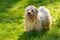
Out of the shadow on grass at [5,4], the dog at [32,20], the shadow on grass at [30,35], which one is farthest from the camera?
the shadow on grass at [5,4]

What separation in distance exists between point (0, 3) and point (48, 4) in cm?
194

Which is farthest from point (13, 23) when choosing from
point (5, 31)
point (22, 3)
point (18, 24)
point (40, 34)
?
point (22, 3)

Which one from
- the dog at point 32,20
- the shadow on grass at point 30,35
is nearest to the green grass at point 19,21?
the shadow on grass at point 30,35

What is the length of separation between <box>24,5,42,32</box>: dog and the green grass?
0.20 metres

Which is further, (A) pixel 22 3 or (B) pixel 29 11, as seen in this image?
(A) pixel 22 3

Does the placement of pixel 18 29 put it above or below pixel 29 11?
below

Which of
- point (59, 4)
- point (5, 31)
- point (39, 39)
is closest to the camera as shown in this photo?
point (39, 39)

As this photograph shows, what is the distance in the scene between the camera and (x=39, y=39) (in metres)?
7.49

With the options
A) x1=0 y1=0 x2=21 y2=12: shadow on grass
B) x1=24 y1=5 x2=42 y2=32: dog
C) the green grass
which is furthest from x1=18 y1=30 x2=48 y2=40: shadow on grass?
x1=0 y1=0 x2=21 y2=12: shadow on grass

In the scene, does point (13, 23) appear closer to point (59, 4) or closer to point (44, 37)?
point (44, 37)

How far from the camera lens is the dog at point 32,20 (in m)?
7.90

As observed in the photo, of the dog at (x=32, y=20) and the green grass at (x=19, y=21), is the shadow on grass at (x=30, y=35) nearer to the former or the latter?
the green grass at (x=19, y=21)

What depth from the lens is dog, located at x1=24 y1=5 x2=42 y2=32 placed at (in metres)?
7.90

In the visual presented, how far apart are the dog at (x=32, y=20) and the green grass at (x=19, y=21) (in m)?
0.20
